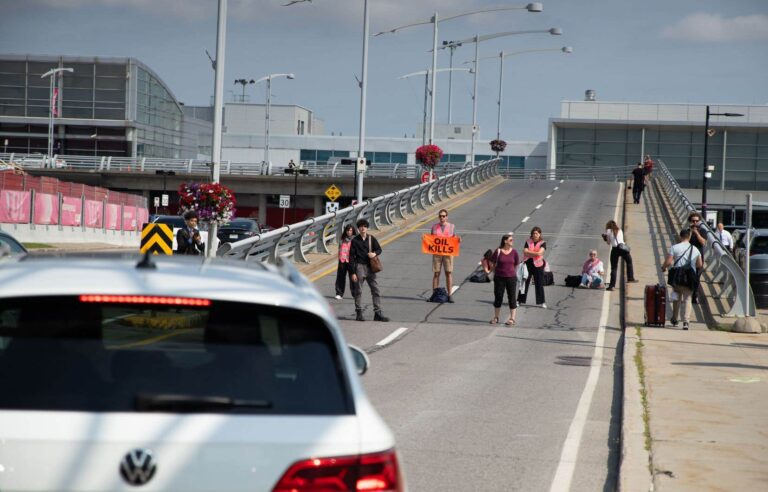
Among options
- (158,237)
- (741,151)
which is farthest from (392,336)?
(741,151)

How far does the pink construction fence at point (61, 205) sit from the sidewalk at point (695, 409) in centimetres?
2799

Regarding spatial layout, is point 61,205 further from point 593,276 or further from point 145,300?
point 145,300

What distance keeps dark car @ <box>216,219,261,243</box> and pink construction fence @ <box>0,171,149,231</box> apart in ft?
31.3

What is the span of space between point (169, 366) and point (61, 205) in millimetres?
46100

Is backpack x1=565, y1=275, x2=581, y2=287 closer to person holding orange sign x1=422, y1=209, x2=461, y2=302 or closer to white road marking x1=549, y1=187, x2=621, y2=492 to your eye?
person holding orange sign x1=422, y1=209, x2=461, y2=302

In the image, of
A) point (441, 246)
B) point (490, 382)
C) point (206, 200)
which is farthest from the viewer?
point (206, 200)

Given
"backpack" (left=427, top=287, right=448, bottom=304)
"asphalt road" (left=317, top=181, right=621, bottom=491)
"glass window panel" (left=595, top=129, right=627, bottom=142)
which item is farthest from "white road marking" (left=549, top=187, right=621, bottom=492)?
"glass window panel" (left=595, top=129, right=627, bottom=142)

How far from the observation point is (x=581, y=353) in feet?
56.2

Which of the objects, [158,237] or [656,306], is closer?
[656,306]

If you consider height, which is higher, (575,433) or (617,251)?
(617,251)

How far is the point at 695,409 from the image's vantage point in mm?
11570

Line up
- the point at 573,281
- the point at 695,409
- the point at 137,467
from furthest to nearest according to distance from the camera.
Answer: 1. the point at 573,281
2. the point at 695,409
3. the point at 137,467

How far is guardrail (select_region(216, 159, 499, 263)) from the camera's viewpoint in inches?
980

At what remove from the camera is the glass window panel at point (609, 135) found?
105 meters
